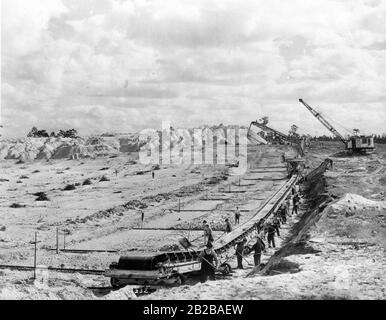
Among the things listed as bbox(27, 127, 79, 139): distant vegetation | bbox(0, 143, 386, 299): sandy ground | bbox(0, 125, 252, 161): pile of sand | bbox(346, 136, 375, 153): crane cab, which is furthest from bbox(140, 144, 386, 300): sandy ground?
bbox(27, 127, 79, 139): distant vegetation

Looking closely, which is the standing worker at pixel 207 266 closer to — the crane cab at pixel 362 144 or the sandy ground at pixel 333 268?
the sandy ground at pixel 333 268

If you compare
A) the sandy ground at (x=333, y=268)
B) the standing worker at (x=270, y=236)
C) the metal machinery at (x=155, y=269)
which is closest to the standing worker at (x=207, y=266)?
the metal machinery at (x=155, y=269)

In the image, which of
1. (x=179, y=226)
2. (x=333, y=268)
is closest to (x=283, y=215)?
(x=179, y=226)

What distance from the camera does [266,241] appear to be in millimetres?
23891

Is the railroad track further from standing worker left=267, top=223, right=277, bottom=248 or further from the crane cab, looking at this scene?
the crane cab

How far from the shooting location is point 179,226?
92.8 ft

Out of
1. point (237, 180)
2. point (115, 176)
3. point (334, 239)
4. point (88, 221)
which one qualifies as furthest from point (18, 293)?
point (115, 176)

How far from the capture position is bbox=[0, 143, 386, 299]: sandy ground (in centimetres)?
1123

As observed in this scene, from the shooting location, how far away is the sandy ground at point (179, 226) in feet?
36.9

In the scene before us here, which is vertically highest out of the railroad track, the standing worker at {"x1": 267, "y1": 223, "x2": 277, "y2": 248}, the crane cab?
the crane cab

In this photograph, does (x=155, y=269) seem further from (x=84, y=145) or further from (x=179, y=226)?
(x=84, y=145)
